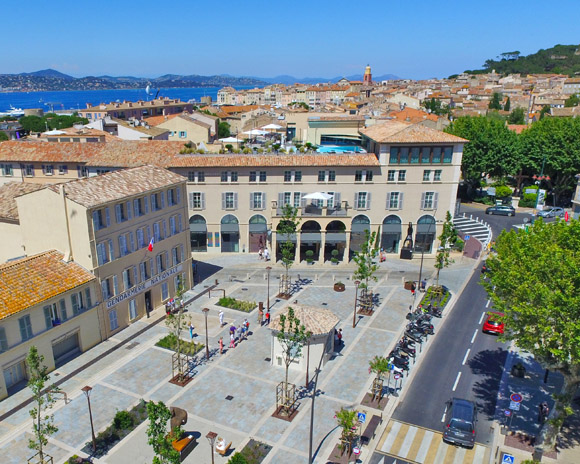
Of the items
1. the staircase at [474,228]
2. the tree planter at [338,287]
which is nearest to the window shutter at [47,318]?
the tree planter at [338,287]

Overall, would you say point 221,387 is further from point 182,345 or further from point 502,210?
point 502,210

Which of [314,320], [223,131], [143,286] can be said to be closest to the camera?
[314,320]

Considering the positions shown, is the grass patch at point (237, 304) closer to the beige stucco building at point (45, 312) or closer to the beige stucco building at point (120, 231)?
the beige stucco building at point (120, 231)

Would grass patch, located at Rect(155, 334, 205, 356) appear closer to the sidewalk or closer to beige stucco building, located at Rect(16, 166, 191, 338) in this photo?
the sidewalk

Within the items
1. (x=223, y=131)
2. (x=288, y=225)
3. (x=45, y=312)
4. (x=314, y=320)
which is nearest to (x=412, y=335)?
(x=314, y=320)

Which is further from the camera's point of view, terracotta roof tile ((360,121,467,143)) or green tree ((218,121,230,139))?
green tree ((218,121,230,139))

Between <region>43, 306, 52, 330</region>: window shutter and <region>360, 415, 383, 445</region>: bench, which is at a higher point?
<region>43, 306, 52, 330</region>: window shutter

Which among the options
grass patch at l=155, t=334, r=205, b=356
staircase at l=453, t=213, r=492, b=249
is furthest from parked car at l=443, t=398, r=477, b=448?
staircase at l=453, t=213, r=492, b=249
